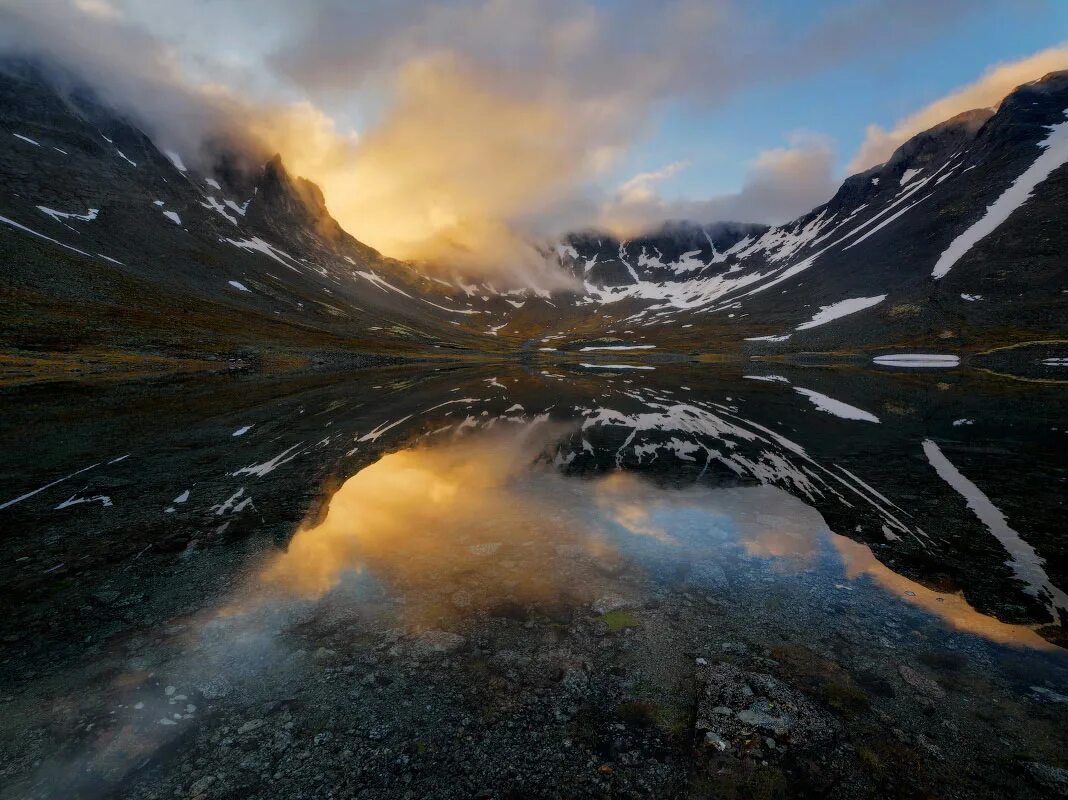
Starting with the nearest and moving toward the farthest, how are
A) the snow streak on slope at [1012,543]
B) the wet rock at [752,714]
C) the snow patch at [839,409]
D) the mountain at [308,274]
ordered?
1. the wet rock at [752,714]
2. the snow streak on slope at [1012,543]
3. the snow patch at [839,409]
4. the mountain at [308,274]

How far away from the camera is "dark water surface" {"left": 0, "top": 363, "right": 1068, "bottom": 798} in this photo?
18.9 feet

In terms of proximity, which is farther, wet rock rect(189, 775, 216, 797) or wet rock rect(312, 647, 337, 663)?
wet rock rect(312, 647, 337, 663)

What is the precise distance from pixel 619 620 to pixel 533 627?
1607 mm

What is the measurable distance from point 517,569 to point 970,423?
3238 cm

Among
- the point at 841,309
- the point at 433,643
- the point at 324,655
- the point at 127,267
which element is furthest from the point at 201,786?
the point at 841,309

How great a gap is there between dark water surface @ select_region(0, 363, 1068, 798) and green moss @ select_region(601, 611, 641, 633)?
0.04 m

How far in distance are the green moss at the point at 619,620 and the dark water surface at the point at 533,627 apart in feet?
0.15

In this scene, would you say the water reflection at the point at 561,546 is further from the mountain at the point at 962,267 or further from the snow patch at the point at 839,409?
the mountain at the point at 962,267

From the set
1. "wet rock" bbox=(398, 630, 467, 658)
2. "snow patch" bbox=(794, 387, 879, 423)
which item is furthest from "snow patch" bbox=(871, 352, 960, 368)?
"wet rock" bbox=(398, 630, 467, 658)

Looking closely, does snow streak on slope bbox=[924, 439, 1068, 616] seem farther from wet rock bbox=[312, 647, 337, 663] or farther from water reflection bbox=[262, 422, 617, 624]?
wet rock bbox=[312, 647, 337, 663]

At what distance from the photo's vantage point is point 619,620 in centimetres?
889

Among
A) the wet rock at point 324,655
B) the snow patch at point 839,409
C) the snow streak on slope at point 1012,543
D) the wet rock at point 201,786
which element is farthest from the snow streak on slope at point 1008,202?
the wet rock at point 201,786

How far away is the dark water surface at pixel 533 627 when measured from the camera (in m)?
5.77

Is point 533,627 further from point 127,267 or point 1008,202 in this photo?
point 1008,202
